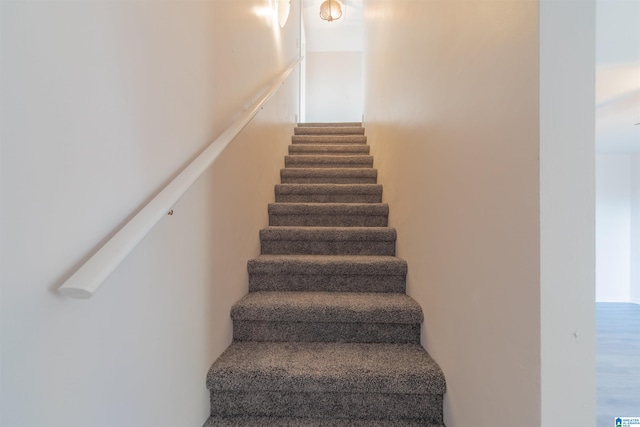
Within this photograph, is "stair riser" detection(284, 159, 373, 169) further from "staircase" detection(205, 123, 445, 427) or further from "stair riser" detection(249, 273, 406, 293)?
"stair riser" detection(249, 273, 406, 293)

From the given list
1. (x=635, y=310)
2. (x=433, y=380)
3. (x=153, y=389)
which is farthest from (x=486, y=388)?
(x=635, y=310)

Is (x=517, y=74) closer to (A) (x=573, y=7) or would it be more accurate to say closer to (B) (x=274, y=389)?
(A) (x=573, y=7)

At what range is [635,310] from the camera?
439 centimetres

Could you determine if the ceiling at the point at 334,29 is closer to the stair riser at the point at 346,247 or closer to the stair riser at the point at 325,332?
the stair riser at the point at 346,247

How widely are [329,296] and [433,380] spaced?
583mm

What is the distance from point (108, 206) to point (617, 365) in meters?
4.30

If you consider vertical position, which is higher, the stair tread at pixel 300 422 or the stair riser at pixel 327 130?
the stair riser at pixel 327 130

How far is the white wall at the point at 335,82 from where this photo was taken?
5637 mm

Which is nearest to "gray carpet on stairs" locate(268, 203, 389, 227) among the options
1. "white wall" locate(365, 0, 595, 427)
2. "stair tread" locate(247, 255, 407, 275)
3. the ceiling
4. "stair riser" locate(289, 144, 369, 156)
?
"stair tread" locate(247, 255, 407, 275)

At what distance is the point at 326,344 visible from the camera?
1.28 m

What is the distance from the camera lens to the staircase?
1.05 meters

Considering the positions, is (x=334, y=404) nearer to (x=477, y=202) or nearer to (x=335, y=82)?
(x=477, y=202)

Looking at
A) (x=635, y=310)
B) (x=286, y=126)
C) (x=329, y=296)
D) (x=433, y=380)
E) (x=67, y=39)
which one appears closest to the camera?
(x=67, y=39)

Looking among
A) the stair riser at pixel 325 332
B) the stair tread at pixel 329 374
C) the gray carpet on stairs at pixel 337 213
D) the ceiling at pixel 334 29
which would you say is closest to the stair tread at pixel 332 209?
the gray carpet on stairs at pixel 337 213
